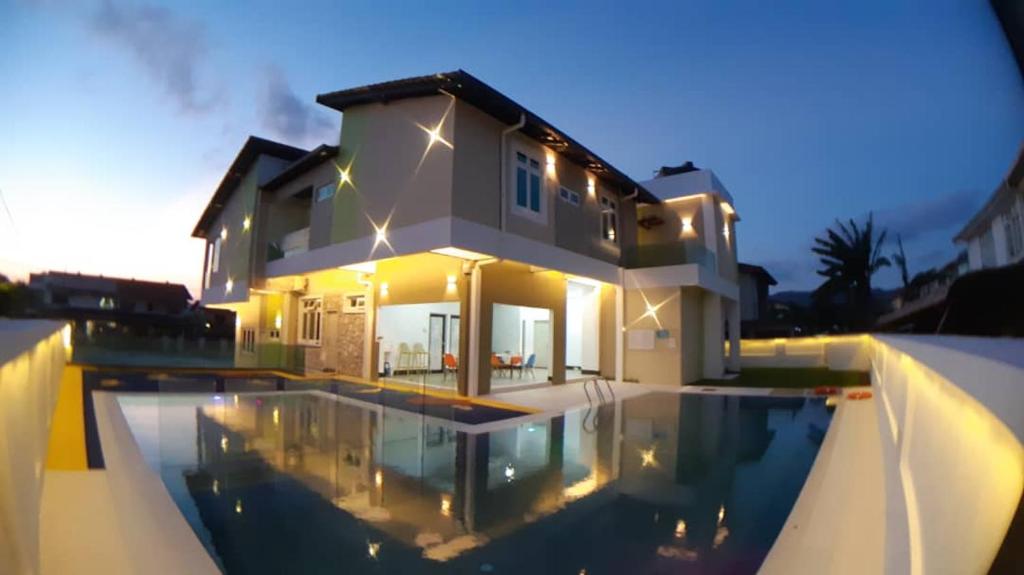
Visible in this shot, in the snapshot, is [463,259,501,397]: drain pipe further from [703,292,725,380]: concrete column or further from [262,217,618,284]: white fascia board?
[703,292,725,380]: concrete column

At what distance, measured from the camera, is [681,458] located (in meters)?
6.20

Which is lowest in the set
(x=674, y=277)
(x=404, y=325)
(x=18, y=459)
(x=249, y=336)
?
(x=249, y=336)

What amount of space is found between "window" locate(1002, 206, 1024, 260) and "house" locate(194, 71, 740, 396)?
26.8 feet

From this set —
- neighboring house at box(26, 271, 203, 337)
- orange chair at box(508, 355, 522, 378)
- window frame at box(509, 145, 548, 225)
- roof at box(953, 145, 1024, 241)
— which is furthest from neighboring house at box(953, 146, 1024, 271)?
neighboring house at box(26, 271, 203, 337)

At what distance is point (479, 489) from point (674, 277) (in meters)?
11.8

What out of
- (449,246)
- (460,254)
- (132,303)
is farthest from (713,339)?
(132,303)

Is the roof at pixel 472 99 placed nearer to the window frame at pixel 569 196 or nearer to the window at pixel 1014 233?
the window frame at pixel 569 196

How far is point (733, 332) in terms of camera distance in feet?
64.5

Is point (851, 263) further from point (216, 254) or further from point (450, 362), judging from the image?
point (216, 254)

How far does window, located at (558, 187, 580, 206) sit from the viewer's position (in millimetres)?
13008

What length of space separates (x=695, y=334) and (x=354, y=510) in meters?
14.7

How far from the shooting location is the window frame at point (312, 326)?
53.0 ft

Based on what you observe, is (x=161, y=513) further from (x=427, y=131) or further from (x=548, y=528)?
(x=427, y=131)

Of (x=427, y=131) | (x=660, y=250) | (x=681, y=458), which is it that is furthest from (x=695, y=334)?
(x=427, y=131)
